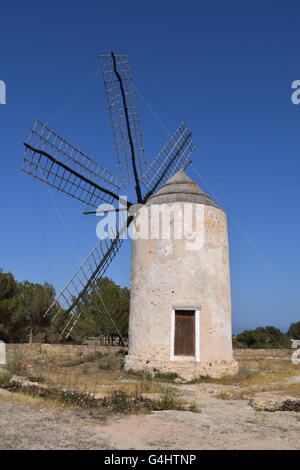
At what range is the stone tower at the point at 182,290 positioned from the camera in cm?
1066

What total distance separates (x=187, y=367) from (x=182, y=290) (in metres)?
2.03

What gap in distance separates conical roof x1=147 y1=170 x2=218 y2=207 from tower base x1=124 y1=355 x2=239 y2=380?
179 inches

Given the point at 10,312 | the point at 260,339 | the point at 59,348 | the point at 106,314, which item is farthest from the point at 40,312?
the point at 260,339

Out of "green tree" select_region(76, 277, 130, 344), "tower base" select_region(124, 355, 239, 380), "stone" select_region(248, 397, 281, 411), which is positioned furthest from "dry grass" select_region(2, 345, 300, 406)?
"green tree" select_region(76, 277, 130, 344)

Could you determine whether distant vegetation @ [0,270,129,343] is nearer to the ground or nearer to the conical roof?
the conical roof

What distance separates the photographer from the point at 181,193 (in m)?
12.0

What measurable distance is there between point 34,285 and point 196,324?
18714mm

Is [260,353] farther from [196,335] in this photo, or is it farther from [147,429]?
[147,429]

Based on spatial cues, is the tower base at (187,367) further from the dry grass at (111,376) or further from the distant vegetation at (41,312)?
the distant vegetation at (41,312)

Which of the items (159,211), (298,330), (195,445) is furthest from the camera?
(298,330)

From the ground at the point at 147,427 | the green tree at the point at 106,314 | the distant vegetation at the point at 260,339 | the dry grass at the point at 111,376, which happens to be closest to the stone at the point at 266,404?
the ground at the point at 147,427

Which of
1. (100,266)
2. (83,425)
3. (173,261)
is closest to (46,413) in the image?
(83,425)

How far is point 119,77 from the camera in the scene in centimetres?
1337

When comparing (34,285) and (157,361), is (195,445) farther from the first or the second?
(34,285)
